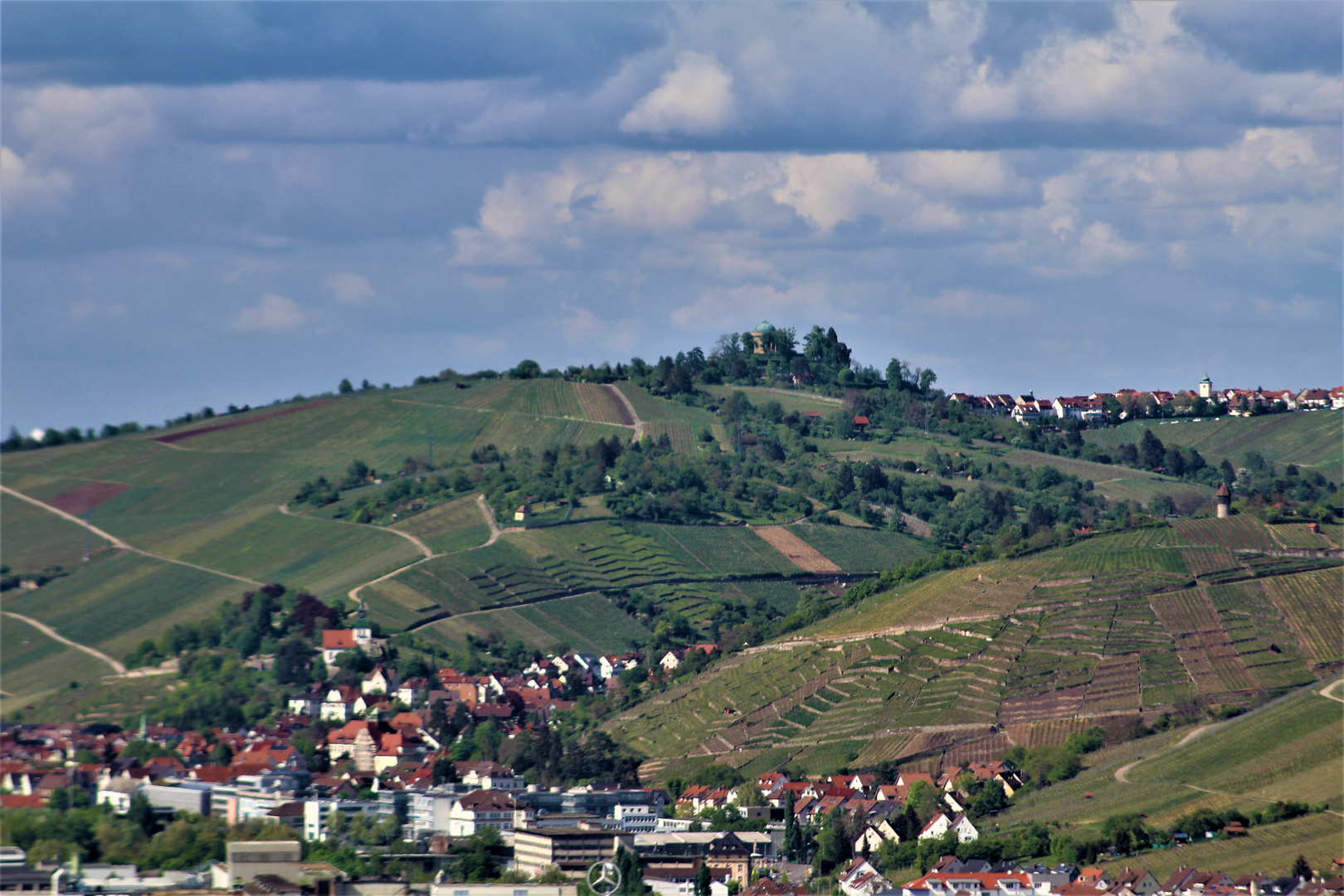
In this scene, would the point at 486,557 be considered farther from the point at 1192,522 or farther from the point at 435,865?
the point at 435,865

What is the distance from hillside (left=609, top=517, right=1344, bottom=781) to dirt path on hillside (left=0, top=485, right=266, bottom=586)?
30.4 meters

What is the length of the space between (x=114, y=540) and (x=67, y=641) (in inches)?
662

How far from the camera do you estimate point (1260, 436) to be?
183 metres

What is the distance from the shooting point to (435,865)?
67.7 meters

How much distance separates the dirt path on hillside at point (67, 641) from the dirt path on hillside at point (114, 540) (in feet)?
43.8

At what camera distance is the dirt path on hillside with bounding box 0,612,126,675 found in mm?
107188

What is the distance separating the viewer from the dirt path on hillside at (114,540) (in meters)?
123

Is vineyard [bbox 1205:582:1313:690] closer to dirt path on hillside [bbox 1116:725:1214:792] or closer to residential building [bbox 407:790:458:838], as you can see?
dirt path on hillside [bbox 1116:725:1214:792]

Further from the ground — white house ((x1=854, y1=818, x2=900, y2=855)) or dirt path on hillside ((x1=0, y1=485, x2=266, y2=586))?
dirt path on hillside ((x1=0, y1=485, x2=266, y2=586))

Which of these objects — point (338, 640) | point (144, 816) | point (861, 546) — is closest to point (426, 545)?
point (338, 640)

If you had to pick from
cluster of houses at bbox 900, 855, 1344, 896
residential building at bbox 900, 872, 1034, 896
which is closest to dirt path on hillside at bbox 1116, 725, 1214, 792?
cluster of houses at bbox 900, 855, 1344, 896

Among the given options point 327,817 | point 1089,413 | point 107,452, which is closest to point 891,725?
point 327,817

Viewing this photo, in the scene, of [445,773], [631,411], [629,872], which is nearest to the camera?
[629,872]

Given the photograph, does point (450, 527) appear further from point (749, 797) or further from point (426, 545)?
point (749, 797)
